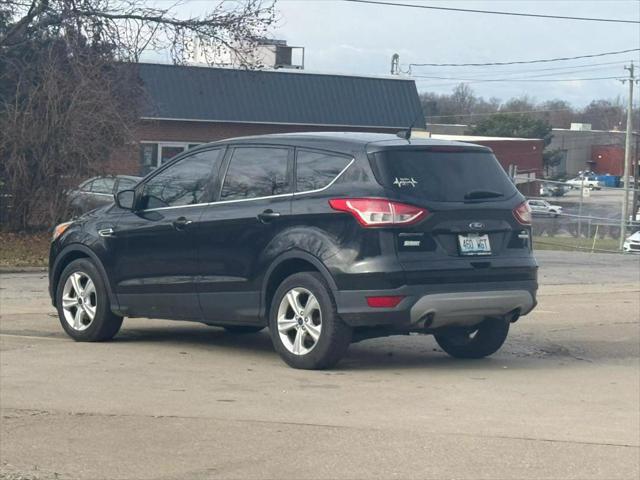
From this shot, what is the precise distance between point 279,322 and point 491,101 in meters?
85.0

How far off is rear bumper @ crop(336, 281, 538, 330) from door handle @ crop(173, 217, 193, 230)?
1859 millimetres

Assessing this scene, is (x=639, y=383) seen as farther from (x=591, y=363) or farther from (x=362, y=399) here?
(x=362, y=399)

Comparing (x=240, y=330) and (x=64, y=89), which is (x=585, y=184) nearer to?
(x=64, y=89)

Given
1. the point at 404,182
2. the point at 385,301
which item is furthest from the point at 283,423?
the point at 404,182

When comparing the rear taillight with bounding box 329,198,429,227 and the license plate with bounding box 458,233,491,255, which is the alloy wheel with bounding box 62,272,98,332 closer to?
the rear taillight with bounding box 329,198,429,227

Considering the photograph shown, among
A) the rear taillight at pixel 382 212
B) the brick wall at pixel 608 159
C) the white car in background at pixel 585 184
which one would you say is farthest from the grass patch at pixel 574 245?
the brick wall at pixel 608 159

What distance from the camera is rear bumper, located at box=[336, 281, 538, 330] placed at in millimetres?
8781

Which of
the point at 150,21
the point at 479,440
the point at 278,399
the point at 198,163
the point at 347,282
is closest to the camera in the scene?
the point at 479,440

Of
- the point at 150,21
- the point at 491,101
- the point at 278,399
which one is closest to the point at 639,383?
the point at 278,399

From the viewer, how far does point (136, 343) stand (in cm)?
1077

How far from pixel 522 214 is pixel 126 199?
3.61m

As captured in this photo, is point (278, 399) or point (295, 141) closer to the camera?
point (278, 399)

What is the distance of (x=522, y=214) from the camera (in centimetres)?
959

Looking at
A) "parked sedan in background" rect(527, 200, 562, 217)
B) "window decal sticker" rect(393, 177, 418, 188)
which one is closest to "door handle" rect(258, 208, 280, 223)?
"window decal sticker" rect(393, 177, 418, 188)
